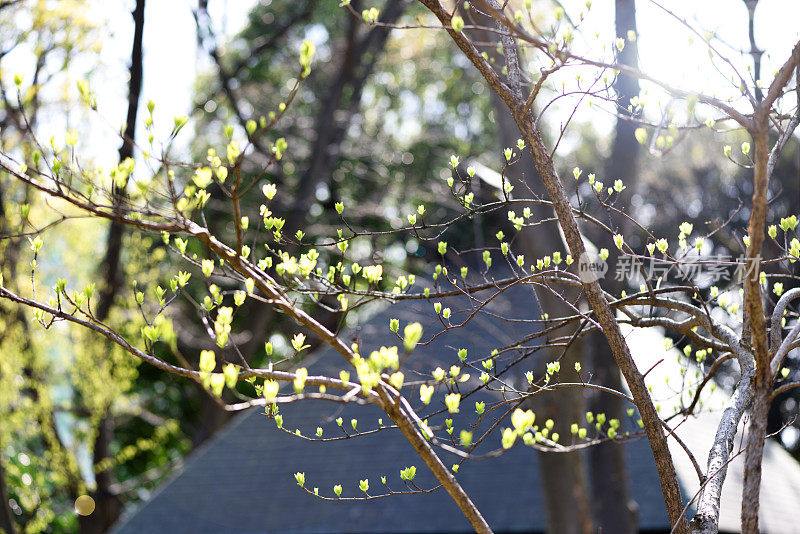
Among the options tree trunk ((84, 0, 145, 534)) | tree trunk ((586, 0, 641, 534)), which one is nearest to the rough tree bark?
tree trunk ((84, 0, 145, 534))

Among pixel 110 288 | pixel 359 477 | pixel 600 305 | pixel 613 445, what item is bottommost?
pixel 359 477

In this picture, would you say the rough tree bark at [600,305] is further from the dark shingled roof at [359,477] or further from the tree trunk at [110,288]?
the dark shingled roof at [359,477]

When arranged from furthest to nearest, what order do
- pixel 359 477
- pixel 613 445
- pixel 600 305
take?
1. pixel 359 477
2. pixel 613 445
3. pixel 600 305

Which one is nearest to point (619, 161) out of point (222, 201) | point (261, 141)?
point (261, 141)

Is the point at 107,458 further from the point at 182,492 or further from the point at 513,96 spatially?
the point at 513,96

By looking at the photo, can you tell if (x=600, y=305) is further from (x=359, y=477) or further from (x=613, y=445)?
(x=359, y=477)

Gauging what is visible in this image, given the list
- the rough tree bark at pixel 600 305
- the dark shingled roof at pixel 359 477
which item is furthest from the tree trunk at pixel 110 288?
the rough tree bark at pixel 600 305

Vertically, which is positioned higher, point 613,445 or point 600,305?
point 600,305

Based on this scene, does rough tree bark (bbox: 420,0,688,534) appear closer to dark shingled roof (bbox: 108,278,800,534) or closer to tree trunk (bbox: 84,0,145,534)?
tree trunk (bbox: 84,0,145,534)

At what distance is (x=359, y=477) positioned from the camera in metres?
7.56

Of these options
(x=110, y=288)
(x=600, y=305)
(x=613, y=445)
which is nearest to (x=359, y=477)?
(x=613, y=445)

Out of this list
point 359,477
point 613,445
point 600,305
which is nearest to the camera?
point 600,305

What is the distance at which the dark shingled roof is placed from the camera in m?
7.00

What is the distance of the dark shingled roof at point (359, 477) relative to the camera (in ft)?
23.0
